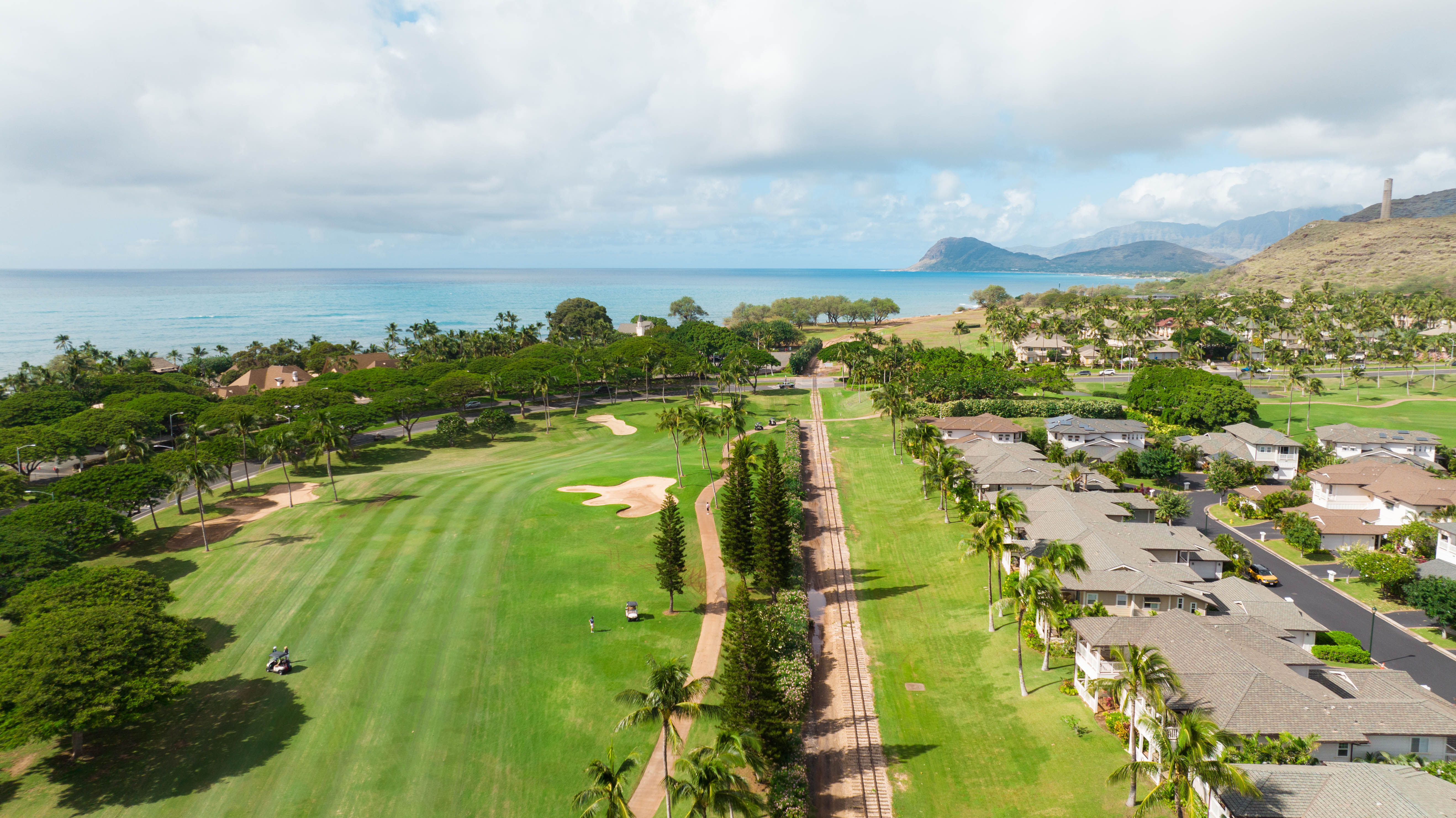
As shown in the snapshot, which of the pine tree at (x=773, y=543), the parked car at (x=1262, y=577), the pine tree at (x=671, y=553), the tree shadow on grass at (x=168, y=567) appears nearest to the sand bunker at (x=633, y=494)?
the pine tree at (x=671, y=553)

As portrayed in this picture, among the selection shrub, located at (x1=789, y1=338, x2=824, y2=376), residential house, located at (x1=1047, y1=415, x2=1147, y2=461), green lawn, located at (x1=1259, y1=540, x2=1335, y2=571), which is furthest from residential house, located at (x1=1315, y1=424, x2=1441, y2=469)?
shrub, located at (x1=789, y1=338, x2=824, y2=376)

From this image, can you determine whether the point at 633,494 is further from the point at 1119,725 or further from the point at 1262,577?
the point at 1262,577

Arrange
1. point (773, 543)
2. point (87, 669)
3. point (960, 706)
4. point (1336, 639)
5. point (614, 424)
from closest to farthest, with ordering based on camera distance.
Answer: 1. point (87, 669)
2. point (960, 706)
3. point (1336, 639)
4. point (773, 543)
5. point (614, 424)

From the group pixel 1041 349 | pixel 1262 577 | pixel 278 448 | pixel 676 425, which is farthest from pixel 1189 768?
pixel 1041 349

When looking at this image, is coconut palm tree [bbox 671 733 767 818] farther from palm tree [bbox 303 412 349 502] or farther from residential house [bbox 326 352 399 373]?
residential house [bbox 326 352 399 373]

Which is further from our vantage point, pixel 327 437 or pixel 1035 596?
pixel 327 437

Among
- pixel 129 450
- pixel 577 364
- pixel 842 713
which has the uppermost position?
pixel 577 364

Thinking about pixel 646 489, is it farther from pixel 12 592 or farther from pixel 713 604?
pixel 12 592
